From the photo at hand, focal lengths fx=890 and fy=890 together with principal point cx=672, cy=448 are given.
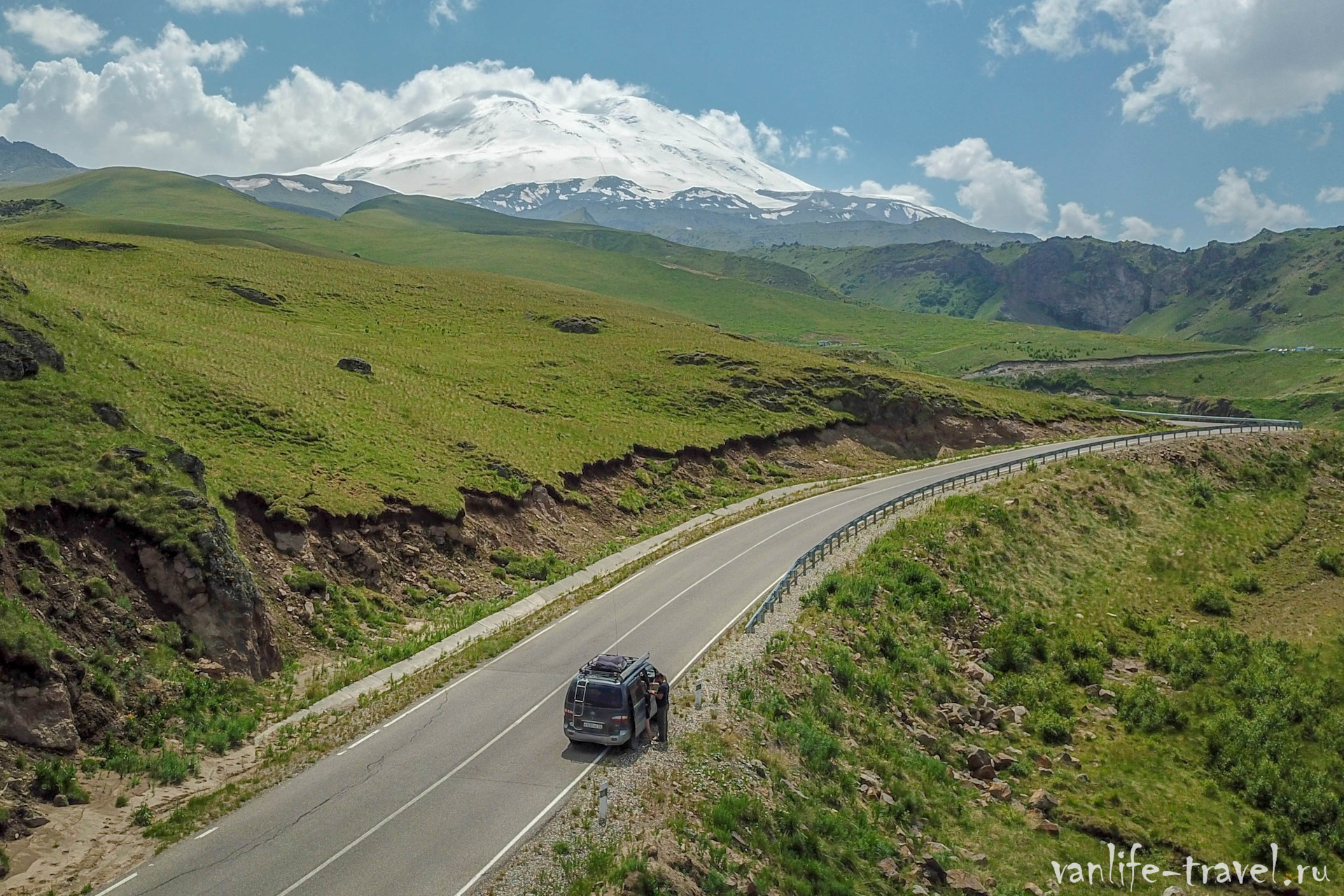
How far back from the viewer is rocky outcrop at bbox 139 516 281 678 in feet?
73.5

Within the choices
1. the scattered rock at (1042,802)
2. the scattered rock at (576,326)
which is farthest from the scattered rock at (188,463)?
the scattered rock at (576,326)

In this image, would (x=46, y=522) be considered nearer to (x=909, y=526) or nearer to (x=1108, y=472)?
(x=909, y=526)

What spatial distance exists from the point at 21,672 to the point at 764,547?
91.5ft

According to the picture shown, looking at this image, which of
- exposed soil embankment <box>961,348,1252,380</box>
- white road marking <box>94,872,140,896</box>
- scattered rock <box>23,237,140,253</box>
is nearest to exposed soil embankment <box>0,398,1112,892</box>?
white road marking <box>94,872,140,896</box>

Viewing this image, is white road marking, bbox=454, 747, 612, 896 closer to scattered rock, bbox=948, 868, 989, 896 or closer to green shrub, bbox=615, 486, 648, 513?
scattered rock, bbox=948, 868, 989, 896

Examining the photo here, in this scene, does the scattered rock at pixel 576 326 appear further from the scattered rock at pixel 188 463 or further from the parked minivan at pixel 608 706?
the parked minivan at pixel 608 706

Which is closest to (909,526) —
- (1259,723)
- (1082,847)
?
(1259,723)

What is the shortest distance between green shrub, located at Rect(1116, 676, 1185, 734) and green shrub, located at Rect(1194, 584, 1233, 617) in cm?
1047

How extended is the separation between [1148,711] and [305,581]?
2686 cm

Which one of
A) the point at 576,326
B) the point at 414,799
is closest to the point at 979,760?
the point at 414,799

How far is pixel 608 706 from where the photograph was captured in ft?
62.8

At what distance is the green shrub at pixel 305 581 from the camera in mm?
27156

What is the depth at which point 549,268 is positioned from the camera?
653 feet

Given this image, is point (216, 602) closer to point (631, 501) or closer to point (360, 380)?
point (631, 501)
